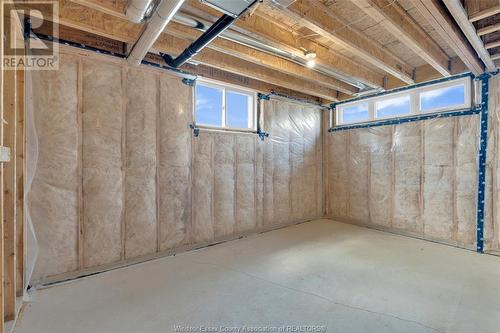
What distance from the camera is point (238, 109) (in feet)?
14.0

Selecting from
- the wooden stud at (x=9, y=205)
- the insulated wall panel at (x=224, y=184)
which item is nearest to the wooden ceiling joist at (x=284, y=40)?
the wooden stud at (x=9, y=205)

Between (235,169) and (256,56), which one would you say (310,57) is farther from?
(235,169)

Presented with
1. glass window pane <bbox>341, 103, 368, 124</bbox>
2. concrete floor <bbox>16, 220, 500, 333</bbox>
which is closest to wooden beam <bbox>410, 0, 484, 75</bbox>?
glass window pane <bbox>341, 103, 368, 124</bbox>

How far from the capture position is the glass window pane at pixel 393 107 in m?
4.23

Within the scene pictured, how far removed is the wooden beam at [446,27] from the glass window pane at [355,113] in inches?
71.0

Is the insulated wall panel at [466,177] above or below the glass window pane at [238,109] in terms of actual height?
below

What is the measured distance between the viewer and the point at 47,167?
98.8 inches

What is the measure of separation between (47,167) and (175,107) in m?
1.57

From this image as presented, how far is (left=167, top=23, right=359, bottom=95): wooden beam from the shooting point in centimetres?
252

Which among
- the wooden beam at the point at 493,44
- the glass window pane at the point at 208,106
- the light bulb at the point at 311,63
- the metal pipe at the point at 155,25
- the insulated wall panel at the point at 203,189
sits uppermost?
the wooden beam at the point at 493,44

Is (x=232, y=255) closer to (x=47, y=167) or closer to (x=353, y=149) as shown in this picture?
(x=47, y=167)

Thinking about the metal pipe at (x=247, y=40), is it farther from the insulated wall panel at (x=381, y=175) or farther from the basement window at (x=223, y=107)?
the insulated wall panel at (x=381, y=175)

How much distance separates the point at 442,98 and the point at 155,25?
164 inches

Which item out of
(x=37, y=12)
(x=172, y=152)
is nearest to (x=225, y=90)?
(x=172, y=152)
